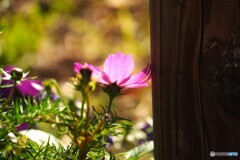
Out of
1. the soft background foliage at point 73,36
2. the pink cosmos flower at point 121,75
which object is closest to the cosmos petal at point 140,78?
the pink cosmos flower at point 121,75

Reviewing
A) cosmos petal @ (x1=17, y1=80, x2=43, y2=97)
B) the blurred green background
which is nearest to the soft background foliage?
the blurred green background

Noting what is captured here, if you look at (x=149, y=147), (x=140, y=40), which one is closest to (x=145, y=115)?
(x=140, y=40)

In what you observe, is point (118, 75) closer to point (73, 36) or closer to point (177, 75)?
point (177, 75)

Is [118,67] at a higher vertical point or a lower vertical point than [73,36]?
lower

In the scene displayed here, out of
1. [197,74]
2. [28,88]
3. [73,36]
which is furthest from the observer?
[73,36]

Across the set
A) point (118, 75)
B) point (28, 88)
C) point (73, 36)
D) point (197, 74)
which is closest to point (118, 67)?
point (118, 75)

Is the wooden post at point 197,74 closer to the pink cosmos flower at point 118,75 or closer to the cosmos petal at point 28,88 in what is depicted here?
the pink cosmos flower at point 118,75

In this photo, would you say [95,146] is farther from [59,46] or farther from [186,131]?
[59,46]
